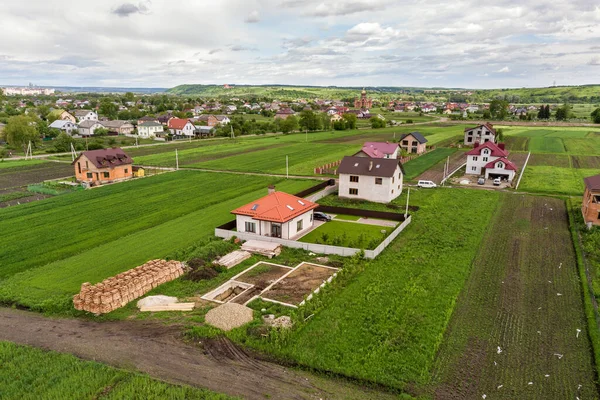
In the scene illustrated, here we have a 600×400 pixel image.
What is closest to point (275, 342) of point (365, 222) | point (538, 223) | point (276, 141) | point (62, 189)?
point (365, 222)

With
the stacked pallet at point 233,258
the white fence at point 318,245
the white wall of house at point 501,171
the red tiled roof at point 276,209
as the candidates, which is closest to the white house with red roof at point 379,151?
the white wall of house at point 501,171

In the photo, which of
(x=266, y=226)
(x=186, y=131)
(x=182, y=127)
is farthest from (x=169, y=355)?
(x=182, y=127)

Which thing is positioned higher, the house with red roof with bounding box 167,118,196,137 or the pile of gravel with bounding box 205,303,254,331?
the house with red roof with bounding box 167,118,196,137

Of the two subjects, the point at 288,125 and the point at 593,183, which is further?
the point at 288,125

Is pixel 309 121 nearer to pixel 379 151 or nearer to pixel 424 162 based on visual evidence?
pixel 424 162

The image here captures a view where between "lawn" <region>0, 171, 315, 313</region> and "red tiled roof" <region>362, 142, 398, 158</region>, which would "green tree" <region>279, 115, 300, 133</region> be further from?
"lawn" <region>0, 171, 315, 313</region>

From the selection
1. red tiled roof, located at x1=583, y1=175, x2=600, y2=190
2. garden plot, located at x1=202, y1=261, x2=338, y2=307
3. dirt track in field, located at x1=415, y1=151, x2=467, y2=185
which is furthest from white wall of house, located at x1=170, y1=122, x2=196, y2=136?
red tiled roof, located at x1=583, y1=175, x2=600, y2=190

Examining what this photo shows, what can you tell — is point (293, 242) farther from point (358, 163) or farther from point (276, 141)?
point (276, 141)
